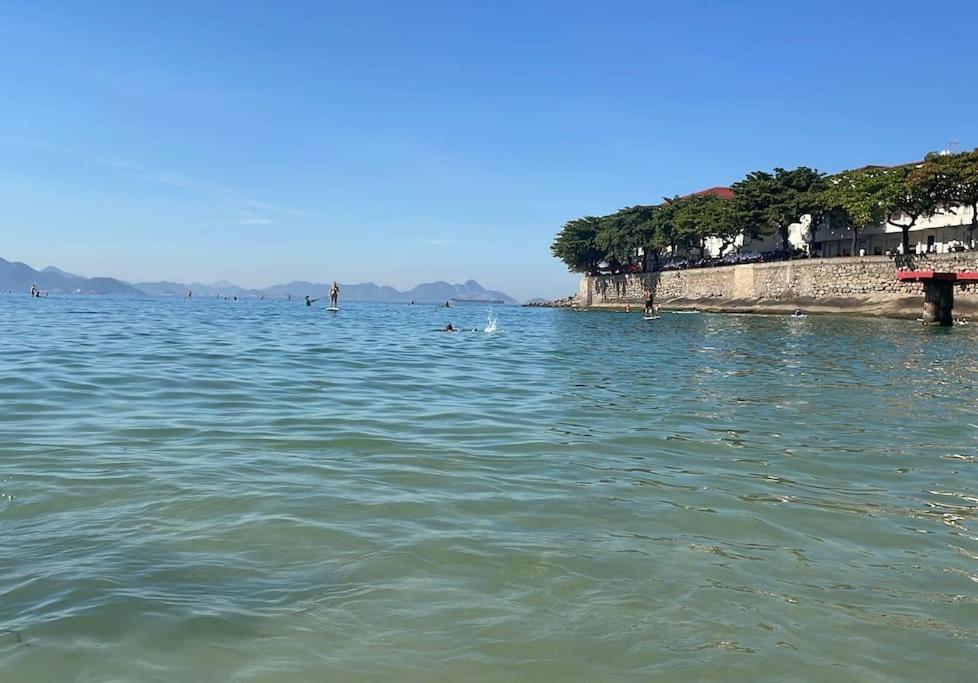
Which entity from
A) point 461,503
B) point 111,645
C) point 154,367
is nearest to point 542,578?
point 461,503

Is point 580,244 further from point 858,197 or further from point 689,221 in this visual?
point 858,197

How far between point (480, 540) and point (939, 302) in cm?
4387

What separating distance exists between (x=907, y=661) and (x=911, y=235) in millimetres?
72388

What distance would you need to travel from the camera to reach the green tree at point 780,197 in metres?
64.4

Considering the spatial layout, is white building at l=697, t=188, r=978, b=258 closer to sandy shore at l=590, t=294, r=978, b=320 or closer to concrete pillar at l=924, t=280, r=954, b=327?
sandy shore at l=590, t=294, r=978, b=320

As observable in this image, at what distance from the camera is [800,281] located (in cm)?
6094

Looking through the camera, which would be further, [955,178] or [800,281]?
[800,281]

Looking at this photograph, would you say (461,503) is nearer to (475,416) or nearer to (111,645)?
(111,645)

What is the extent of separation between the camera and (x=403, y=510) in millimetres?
5375

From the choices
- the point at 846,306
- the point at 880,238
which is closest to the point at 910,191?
the point at 846,306

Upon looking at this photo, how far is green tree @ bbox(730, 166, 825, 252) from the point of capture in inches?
2537

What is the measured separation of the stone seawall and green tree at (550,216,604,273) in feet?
63.7

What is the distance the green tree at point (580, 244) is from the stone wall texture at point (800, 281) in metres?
14.3

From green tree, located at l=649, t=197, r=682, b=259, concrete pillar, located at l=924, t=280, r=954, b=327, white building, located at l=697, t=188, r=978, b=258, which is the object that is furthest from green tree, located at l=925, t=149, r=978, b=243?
green tree, located at l=649, t=197, r=682, b=259
